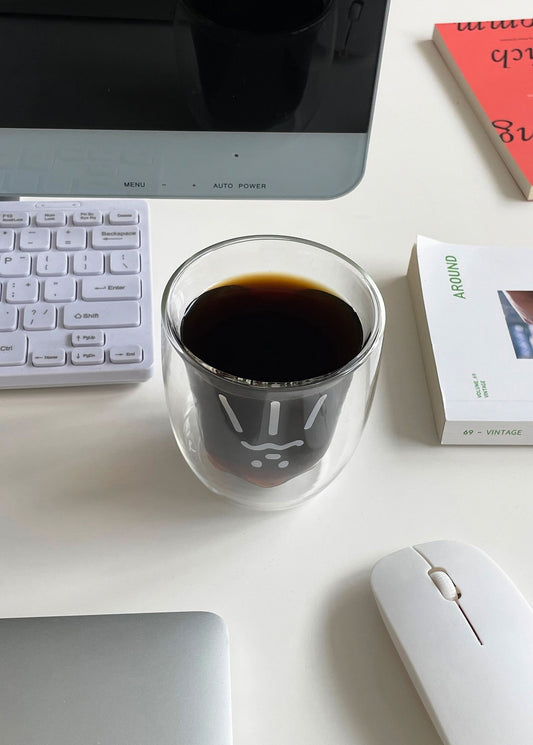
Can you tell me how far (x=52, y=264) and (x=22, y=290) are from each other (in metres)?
0.03

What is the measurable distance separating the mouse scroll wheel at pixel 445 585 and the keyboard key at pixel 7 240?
352mm

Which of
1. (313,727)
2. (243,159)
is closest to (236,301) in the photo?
(243,159)

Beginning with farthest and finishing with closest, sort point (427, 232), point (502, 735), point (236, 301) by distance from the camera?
point (427, 232) < point (236, 301) < point (502, 735)

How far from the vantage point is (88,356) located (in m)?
0.49

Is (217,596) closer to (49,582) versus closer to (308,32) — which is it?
(49,582)

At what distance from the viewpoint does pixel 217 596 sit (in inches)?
16.4

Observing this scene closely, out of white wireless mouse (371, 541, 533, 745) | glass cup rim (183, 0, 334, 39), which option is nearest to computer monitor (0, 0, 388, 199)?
glass cup rim (183, 0, 334, 39)

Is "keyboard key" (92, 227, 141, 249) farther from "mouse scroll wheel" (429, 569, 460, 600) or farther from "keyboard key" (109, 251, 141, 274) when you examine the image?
"mouse scroll wheel" (429, 569, 460, 600)

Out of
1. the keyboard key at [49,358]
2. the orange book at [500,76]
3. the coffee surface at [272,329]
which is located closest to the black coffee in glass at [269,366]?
the coffee surface at [272,329]

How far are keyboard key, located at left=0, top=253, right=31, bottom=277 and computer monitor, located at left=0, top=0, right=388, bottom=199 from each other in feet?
0.18

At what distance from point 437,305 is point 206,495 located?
215mm

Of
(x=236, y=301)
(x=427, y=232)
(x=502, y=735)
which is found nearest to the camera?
(x=502, y=735)

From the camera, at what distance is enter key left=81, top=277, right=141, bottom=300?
0.52 m

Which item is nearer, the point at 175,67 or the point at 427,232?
the point at 175,67
